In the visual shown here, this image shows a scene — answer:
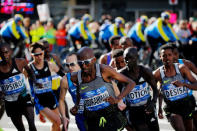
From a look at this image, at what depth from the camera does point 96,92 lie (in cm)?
535

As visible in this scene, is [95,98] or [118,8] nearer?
[95,98]

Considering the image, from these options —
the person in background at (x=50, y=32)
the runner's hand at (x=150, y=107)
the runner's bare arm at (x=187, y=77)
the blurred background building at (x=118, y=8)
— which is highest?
the runner's bare arm at (x=187, y=77)

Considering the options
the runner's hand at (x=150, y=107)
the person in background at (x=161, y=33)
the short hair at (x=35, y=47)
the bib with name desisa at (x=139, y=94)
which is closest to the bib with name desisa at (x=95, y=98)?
the runner's hand at (x=150, y=107)

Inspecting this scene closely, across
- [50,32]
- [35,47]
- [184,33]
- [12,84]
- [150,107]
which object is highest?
[35,47]

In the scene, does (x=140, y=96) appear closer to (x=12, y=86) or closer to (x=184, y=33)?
(x=12, y=86)

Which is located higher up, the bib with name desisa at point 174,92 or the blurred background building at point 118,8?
the bib with name desisa at point 174,92

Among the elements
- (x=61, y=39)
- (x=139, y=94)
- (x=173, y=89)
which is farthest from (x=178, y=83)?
(x=61, y=39)

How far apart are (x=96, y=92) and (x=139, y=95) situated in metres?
1.12

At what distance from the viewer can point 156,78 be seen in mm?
6461

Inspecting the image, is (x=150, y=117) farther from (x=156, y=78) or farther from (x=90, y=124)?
(x=90, y=124)

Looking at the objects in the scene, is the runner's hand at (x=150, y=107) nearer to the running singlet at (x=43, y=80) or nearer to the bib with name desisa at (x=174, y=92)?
the bib with name desisa at (x=174, y=92)

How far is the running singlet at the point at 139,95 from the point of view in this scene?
6.29 metres

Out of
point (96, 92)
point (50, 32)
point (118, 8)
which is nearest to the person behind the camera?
point (96, 92)

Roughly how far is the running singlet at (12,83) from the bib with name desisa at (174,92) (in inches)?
82.9
